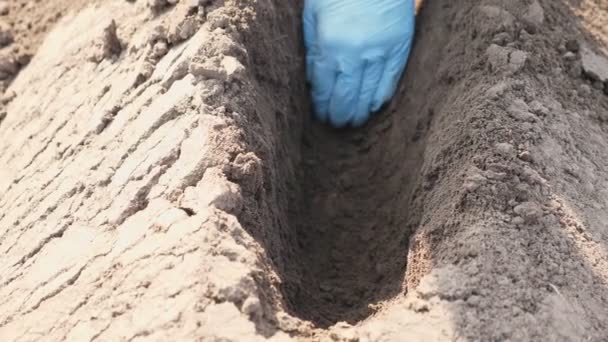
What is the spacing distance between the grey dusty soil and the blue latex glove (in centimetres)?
9

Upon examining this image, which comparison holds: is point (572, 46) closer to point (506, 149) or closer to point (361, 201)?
point (506, 149)

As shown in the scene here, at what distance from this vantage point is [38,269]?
2039 millimetres

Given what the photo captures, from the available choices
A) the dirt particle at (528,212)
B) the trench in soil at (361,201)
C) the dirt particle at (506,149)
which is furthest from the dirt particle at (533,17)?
the dirt particle at (528,212)

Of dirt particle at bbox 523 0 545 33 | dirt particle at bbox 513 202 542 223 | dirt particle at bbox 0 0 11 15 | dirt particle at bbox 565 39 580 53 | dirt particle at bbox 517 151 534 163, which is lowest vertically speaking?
dirt particle at bbox 513 202 542 223

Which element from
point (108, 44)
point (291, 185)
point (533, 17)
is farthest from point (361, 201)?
point (108, 44)

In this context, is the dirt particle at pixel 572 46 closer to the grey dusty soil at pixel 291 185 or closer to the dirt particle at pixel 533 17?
the grey dusty soil at pixel 291 185

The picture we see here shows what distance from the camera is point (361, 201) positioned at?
2.66 metres

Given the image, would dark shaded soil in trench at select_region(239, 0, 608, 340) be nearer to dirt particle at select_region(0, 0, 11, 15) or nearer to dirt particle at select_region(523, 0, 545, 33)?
dirt particle at select_region(523, 0, 545, 33)

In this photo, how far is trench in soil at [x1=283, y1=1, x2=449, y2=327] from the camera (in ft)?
7.13

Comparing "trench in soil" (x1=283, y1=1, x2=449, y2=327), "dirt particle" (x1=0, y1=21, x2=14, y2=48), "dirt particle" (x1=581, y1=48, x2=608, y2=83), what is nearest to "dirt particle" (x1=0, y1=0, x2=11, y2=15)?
"dirt particle" (x1=0, y1=21, x2=14, y2=48)

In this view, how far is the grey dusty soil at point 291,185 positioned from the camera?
169 cm

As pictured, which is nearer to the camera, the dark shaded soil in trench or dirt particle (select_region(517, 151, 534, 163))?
the dark shaded soil in trench

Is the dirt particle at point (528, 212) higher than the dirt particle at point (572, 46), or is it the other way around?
the dirt particle at point (572, 46)

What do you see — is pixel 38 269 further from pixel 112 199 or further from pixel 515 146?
pixel 515 146
